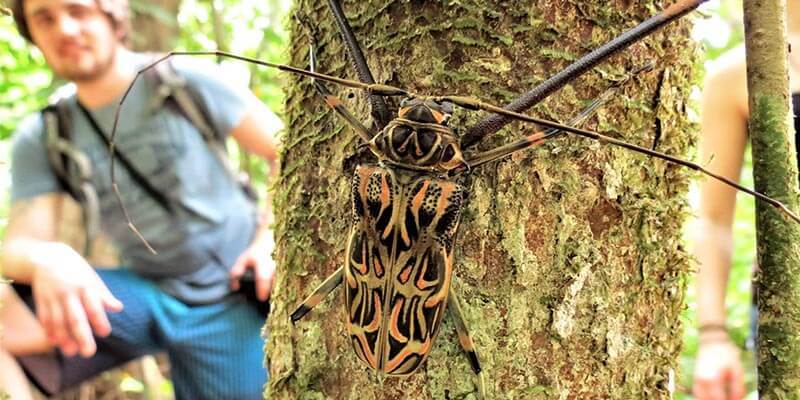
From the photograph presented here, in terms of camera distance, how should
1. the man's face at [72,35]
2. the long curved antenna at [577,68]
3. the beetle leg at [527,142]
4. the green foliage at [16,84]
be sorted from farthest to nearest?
the green foliage at [16,84], the man's face at [72,35], the beetle leg at [527,142], the long curved antenna at [577,68]

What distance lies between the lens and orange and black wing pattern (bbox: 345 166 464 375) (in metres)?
1.38

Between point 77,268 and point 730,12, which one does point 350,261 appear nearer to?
point 77,268

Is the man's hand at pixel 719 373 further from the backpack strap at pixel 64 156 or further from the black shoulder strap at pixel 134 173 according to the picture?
the backpack strap at pixel 64 156

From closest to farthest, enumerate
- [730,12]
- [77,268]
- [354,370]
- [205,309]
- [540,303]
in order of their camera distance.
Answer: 1. [540,303]
2. [354,370]
3. [77,268]
4. [205,309]
5. [730,12]

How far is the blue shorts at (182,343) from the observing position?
9.96 ft

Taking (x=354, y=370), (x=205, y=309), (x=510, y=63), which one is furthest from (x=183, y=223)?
(x=510, y=63)

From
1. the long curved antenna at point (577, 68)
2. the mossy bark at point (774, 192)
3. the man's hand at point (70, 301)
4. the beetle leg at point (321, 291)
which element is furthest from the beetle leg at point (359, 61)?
the man's hand at point (70, 301)

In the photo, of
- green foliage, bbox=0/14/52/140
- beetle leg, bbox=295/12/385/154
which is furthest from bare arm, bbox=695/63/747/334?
green foliage, bbox=0/14/52/140

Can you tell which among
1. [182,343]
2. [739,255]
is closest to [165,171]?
[182,343]

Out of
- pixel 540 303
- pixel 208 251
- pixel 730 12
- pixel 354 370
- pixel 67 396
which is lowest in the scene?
pixel 67 396

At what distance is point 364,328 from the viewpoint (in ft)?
4.67

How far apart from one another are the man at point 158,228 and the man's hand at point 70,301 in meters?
0.36

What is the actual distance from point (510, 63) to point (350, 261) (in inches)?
20.8

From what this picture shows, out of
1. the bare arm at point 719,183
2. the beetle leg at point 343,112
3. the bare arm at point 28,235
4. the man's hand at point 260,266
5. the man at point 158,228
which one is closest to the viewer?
the beetle leg at point 343,112
